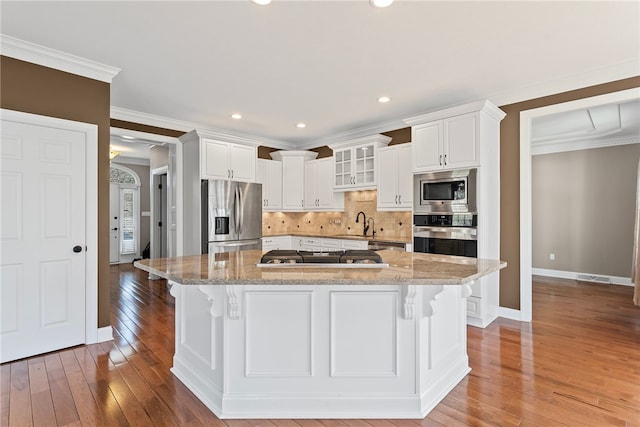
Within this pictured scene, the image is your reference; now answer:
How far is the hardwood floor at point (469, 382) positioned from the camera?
80.5 inches

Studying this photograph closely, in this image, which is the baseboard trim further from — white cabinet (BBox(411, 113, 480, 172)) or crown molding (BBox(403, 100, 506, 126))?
crown molding (BBox(403, 100, 506, 126))

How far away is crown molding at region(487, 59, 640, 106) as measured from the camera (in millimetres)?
3232

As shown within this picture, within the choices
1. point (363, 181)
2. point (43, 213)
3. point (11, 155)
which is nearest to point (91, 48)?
point (11, 155)

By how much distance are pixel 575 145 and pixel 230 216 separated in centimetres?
621

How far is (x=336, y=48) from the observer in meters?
2.88

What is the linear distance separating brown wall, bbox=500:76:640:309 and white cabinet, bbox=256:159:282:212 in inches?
145

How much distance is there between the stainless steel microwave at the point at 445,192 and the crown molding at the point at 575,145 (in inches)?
143

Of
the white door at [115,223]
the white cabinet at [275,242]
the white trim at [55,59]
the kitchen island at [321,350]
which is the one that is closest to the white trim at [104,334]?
the kitchen island at [321,350]

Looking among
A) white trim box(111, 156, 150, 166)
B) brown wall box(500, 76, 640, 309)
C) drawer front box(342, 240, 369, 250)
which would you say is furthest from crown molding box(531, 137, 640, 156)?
white trim box(111, 156, 150, 166)

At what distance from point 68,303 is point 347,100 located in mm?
3673

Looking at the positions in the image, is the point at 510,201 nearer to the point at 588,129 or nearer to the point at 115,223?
the point at 588,129

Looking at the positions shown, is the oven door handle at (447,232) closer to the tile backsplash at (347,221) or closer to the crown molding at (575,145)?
the tile backsplash at (347,221)

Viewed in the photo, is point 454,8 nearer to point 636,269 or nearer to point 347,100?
point 347,100

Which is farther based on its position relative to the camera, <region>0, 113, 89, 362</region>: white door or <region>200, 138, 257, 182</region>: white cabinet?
<region>200, 138, 257, 182</region>: white cabinet
